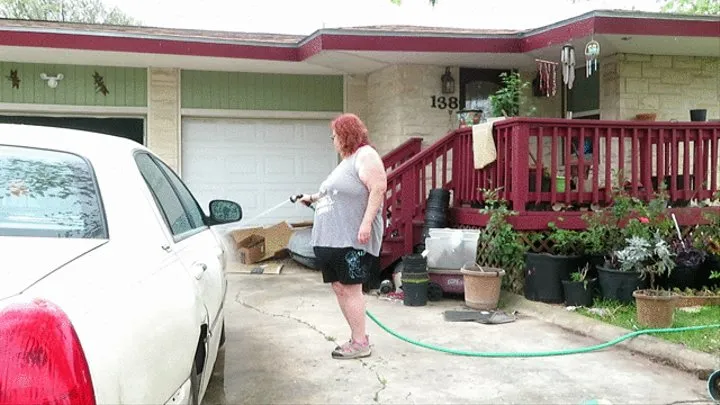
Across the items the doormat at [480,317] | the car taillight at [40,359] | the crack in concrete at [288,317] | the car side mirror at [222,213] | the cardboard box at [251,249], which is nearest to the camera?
the car taillight at [40,359]

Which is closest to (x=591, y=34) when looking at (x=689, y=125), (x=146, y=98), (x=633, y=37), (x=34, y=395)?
(x=633, y=37)

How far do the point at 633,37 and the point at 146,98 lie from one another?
6.70 metres

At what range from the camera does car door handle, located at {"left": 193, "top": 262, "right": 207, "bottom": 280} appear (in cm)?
275

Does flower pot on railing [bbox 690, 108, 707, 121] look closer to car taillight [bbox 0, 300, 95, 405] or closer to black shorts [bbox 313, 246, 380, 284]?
black shorts [bbox 313, 246, 380, 284]

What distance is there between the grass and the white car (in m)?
3.34

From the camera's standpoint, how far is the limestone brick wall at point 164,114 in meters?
10.0

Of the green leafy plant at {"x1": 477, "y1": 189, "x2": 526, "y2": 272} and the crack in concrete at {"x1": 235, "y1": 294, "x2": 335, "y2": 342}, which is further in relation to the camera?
the green leafy plant at {"x1": 477, "y1": 189, "x2": 526, "y2": 272}

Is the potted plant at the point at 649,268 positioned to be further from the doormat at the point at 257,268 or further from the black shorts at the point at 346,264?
the doormat at the point at 257,268

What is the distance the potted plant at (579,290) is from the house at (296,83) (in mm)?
3026

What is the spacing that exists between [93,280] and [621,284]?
503 centimetres

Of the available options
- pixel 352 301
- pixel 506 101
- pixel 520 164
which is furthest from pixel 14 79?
pixel 352 301

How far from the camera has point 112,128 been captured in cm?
1011

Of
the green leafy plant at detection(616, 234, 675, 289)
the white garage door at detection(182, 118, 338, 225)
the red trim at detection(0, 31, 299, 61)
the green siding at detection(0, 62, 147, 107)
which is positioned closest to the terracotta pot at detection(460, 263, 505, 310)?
the green leafy plant at detection(616, 234, 675, 289)

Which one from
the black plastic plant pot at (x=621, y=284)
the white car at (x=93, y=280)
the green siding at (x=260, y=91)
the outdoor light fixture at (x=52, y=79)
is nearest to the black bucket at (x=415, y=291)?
the black plastic plant pot at (x=621, y=284)
